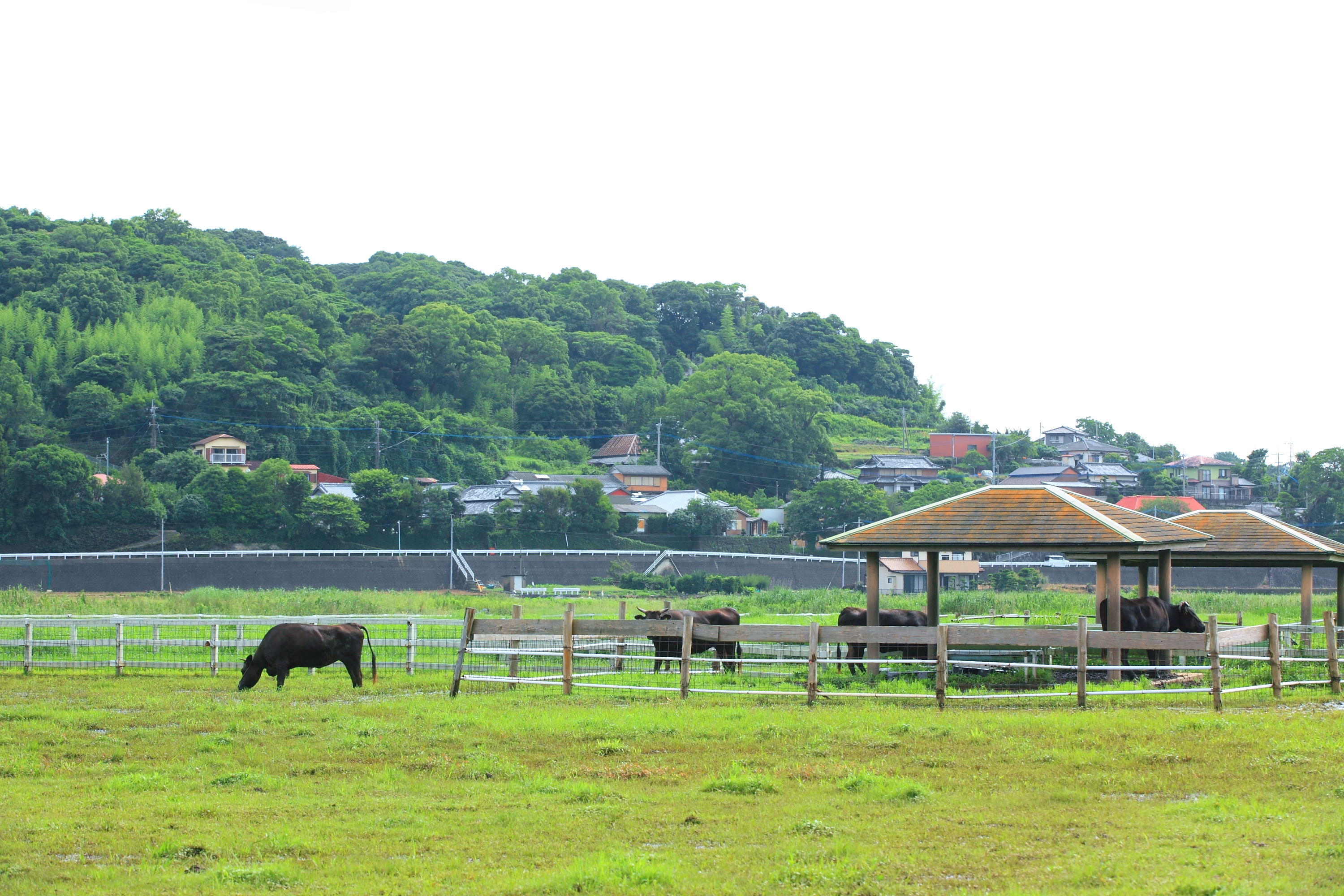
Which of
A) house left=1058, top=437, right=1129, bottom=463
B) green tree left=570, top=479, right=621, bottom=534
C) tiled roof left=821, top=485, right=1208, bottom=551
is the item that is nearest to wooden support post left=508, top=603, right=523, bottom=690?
tiled roof left=821, top=485, right=1208, bottom=551

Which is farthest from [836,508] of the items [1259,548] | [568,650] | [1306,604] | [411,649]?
[568,650]

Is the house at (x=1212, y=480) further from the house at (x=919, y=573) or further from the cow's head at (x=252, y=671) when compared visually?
the cow's head at (x=252, y=671)

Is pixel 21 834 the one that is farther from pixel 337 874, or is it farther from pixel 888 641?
pixel 888 641

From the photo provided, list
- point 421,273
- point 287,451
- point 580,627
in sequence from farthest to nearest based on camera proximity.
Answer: point 421,273 → point 287,451 → point 580,627

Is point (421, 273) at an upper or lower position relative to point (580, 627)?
upper

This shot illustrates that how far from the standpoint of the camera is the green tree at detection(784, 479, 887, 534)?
94.3 metres


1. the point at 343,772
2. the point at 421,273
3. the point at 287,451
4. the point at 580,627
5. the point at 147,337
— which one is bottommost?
the point at 343,772

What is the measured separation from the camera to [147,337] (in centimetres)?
11231

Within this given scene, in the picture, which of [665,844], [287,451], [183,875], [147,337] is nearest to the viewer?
[183,875]

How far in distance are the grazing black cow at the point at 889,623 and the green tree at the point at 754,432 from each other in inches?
3732

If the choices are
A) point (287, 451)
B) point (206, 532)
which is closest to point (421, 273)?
point (287, 451)

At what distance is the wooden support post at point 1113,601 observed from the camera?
1786 cm

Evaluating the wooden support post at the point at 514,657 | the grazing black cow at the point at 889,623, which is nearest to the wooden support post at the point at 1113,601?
the grazing black cow at the point at 889,623

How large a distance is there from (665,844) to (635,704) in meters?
6.83
